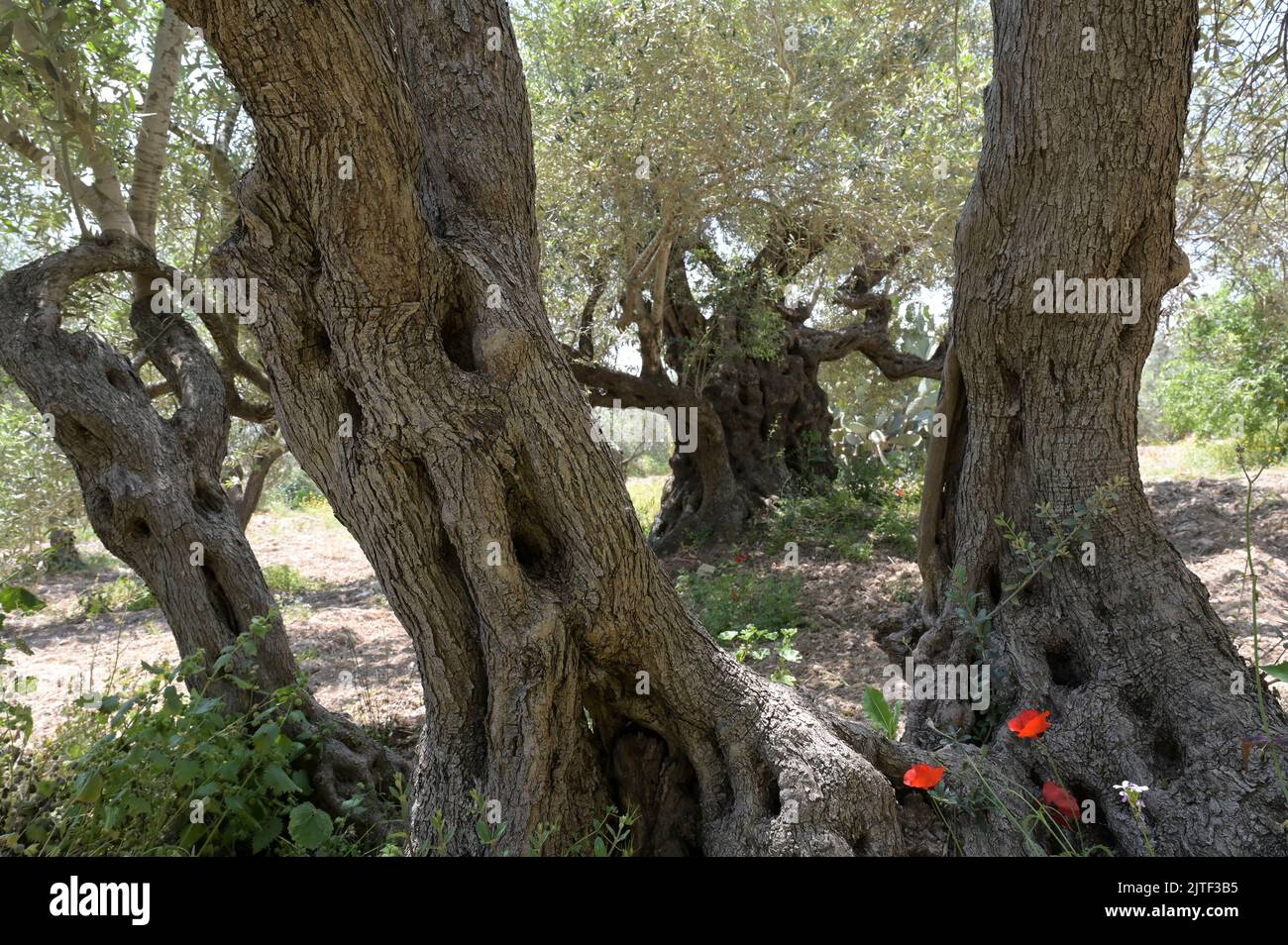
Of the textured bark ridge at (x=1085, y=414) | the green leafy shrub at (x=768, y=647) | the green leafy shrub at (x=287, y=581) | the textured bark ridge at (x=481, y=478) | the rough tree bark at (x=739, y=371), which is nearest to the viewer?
the textured bark ridge at (x=481, y=478)

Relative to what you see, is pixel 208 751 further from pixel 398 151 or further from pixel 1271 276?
pixel 1271 276

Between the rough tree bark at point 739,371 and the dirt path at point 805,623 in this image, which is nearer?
the dirt path at point 805,623

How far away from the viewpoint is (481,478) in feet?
7.70

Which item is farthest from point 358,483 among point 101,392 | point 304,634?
point 304,634

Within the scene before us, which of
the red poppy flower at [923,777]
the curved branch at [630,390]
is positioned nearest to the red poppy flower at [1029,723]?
the red poppy flower at [923,777]

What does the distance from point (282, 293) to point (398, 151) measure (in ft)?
1.66

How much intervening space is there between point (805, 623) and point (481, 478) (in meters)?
4.81

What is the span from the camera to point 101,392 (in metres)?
3.60

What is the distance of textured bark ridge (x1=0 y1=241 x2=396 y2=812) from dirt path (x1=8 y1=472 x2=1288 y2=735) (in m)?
0.74

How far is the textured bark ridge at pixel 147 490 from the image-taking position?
3543mm

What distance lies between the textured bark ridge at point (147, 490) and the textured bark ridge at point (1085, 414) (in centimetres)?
274

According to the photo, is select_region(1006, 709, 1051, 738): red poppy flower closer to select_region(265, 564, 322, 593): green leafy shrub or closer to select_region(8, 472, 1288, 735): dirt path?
select_region(8, 472, 1288, 735): dirt path

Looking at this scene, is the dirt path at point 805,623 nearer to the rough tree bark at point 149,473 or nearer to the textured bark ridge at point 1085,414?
the rough tree bark at point 149,473

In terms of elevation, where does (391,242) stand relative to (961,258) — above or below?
below
